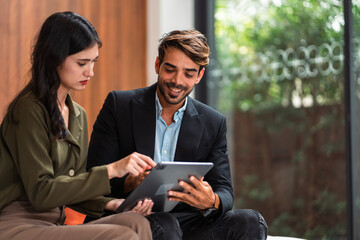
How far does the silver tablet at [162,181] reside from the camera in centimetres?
175

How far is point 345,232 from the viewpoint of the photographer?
3639 mm

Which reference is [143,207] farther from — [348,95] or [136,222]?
[348,95]

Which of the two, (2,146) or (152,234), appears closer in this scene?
(2,146)

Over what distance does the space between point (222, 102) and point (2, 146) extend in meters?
2.59

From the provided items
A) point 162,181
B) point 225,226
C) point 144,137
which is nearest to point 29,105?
point 162,181

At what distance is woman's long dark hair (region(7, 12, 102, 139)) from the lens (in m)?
1.79

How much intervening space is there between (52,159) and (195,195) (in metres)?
0.52

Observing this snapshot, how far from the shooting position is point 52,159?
5.85 feet

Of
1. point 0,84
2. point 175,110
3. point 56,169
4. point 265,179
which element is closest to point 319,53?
point 265,179

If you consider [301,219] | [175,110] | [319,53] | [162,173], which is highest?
[319,53]

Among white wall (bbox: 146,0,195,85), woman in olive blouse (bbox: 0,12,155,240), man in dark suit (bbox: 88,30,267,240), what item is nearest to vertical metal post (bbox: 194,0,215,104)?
white wall (bbox: 146,0,195,85)

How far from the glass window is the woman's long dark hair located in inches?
85.8

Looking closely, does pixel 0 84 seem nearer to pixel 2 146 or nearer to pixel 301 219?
pixel 2 146

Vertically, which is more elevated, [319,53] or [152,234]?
[319,53]
